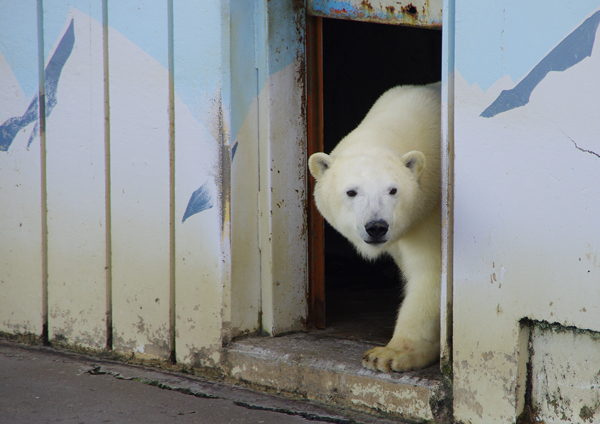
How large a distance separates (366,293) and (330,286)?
1.13 ft

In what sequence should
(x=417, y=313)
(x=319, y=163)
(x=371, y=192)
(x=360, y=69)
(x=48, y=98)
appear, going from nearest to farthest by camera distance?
1. (x=371, y=192)
2. (x=417, y=313)
3. (x=319, y=163)
4. (x=48, y=98)
5. (x=360, y=69)

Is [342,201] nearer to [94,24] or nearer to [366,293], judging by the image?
[94,24]

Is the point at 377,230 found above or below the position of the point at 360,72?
below

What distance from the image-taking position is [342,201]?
322cm

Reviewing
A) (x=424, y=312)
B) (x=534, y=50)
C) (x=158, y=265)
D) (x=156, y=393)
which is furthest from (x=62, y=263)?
(x=534, y=50)

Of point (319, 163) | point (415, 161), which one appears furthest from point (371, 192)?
point (319, 163)

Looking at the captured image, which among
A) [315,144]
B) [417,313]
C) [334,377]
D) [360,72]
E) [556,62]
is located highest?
[360,72]

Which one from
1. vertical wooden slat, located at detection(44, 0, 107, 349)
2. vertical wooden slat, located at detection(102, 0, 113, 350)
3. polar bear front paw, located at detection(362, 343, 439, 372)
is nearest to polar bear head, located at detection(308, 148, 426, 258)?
polar bear front paw, located at detection(362, 343, 439, 372)

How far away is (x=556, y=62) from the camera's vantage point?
97.1 inches

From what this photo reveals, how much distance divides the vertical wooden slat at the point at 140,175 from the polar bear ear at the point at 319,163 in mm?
769

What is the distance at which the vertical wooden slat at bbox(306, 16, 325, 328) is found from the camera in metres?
3.72

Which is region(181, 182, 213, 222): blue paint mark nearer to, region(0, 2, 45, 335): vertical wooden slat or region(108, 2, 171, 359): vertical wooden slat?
region(108, 2, 171, 359): vertical wooden slat

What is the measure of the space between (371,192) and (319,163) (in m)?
0.43

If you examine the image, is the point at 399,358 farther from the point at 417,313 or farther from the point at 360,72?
the point at 360,72
